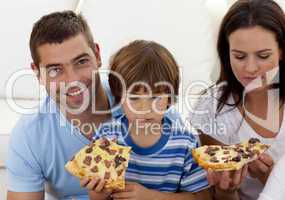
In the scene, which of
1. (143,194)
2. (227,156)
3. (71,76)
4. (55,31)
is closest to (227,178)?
(227,156)

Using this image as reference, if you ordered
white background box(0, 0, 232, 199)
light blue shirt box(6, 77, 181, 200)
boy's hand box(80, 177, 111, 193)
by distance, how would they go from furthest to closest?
white background box(0, 0, 232, 199) < light blue shirt box(6, 77, 181, 200) < boy's hand box(80, 177, 111, 193)

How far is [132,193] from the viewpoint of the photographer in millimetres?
1101

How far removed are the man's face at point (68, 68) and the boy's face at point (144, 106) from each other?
0.16m

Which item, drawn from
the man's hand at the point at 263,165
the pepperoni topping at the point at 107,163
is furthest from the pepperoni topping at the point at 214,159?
the pepperoni topping at the point at 107,163

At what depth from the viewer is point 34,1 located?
1.88 meters

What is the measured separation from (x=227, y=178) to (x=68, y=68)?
0.47 metres

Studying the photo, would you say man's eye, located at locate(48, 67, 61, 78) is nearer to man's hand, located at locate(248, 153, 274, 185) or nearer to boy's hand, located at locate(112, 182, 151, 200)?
boy's hand, located at locate(112, 182, 151, 200)

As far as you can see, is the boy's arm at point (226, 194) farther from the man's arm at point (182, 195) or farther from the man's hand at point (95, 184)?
the man's hand at point (95, 184)

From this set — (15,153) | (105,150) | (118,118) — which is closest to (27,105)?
(15,153)

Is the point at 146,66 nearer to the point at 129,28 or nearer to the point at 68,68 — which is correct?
the point at 68,68

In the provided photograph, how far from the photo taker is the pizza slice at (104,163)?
1.04 metres

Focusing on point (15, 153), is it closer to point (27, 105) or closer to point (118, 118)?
point (118, 118)

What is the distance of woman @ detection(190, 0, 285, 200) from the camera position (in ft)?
3.80

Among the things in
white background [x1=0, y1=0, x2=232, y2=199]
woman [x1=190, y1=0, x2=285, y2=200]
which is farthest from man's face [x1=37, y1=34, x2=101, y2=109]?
white background [x1=0, y1=0, x2=232, y2=199]
